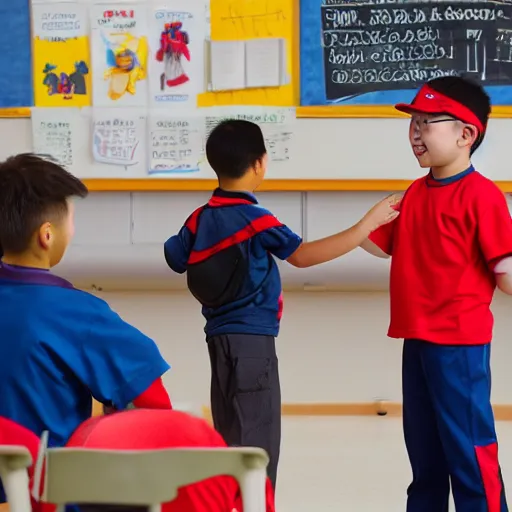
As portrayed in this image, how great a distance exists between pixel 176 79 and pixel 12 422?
2.43m

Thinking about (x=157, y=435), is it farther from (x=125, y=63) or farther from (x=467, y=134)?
(x=125, y=63)

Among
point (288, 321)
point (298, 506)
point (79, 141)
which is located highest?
point (79, 141)

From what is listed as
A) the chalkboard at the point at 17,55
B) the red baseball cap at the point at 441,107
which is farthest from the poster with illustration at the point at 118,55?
the red baseball cap at the point at 441,107

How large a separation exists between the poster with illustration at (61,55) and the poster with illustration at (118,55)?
0.13 ft

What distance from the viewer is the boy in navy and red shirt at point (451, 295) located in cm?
200

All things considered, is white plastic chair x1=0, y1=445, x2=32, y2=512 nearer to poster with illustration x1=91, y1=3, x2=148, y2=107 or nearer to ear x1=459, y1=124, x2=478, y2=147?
ear x1=459, y1=124, x2=478, y2=147

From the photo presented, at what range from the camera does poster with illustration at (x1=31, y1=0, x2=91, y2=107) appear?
139 inches

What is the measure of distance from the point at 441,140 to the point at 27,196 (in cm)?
101

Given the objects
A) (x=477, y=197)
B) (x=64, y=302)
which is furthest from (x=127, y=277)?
(x=64, y=302)

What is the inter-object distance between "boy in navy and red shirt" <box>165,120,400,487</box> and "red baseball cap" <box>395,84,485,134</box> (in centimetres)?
38

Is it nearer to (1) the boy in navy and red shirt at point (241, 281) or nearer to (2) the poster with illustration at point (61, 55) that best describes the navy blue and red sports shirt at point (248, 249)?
(1) the boy in navy and red shirt at point (241, 281)

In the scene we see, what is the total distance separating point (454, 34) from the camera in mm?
3438

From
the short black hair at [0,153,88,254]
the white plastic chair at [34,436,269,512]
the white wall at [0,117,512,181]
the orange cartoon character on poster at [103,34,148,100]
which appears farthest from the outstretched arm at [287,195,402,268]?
the orange cartoon character on poster at [103,34,148,100]

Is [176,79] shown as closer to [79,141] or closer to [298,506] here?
[79,141]
